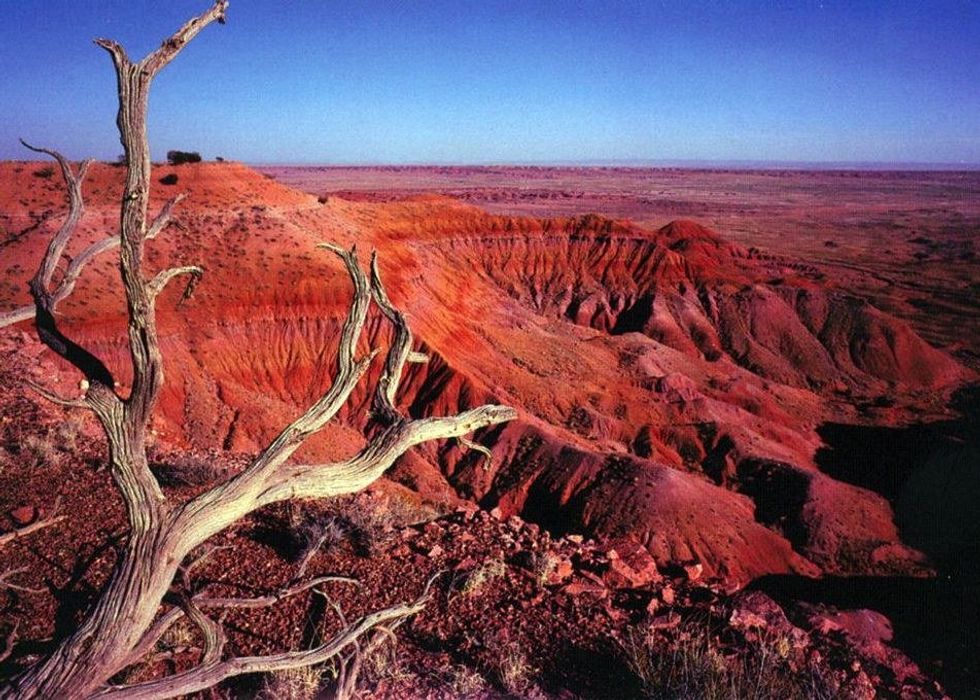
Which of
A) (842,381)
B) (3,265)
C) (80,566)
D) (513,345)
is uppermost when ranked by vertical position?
(3,265)

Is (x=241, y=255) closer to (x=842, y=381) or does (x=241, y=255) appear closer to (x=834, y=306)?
(x=842, y=381)

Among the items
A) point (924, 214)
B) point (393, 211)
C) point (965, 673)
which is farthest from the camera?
point (924, 214)

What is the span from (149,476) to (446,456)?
53.9 ft

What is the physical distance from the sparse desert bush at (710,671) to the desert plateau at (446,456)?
5 cm

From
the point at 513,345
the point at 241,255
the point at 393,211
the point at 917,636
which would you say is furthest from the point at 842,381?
the point at 241,255

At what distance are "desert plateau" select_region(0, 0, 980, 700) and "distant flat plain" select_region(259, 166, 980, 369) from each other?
6.97ft

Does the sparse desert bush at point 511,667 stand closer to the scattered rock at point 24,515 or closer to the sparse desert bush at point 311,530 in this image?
the sparse desert bush at point 311,530

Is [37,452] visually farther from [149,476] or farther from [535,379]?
[535,379]

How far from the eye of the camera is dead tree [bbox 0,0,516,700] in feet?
10.2

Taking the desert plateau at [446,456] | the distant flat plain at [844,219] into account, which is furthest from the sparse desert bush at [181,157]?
the distant flat plain at [844,219]

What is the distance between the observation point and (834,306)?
4022cm

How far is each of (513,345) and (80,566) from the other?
23.8 m

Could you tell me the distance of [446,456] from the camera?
64.7ft

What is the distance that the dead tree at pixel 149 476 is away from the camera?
3.12 meters
